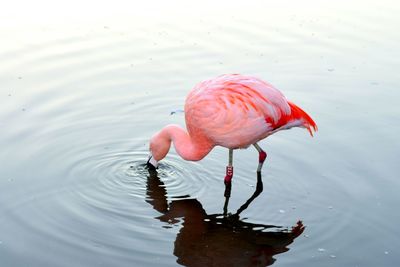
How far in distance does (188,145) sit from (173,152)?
0.92 metres

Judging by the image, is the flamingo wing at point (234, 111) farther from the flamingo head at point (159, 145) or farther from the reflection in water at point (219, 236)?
the reflection in water at point (219, 236)

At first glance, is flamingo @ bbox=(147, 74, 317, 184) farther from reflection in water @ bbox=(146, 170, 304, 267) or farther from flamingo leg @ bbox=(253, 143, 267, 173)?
reflection in water @ bbox=(146, 170, 304, 267)

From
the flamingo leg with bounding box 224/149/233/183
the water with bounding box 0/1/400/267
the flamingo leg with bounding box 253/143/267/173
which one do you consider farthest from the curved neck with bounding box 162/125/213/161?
the flamingo leg with bounding box 253/143/267/173

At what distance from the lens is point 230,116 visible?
714 centimetres

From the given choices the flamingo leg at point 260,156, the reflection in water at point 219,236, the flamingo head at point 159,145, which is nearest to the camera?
the reflection in water at point 219,236

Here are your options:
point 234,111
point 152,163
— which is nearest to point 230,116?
point 234,111

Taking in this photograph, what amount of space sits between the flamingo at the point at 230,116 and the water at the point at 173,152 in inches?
Answer: 19.0

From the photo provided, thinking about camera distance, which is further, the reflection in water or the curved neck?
the curved neck

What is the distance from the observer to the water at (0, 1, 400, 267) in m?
6.54

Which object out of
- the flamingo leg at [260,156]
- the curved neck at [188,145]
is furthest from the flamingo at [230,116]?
the flamingo leg at [260,156]

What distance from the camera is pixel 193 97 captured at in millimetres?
7270

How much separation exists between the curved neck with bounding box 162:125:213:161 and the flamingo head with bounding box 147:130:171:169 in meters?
0.06

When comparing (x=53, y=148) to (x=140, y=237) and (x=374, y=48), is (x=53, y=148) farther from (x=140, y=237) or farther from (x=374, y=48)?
(x=374, y=48)

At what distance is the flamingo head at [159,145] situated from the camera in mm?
7645
